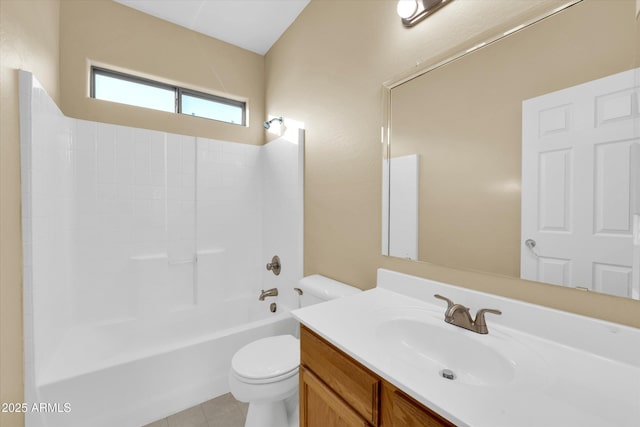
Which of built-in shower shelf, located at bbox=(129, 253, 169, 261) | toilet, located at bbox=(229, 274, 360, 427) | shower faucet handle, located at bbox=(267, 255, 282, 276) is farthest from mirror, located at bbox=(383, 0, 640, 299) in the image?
built-in shower shelf, located at bbox=(129, 253, 169, 261)

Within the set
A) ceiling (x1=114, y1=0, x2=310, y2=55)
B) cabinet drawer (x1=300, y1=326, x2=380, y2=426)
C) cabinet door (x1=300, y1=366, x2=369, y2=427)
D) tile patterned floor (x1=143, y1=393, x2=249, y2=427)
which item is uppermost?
ceiling (x1=114, y1=0, x2=310, y2=55)

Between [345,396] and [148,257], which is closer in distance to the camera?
[345,396]

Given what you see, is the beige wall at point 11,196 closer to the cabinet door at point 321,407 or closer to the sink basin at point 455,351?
the cabinet door at point 321,407

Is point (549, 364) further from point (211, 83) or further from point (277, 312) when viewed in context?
point (211, 83)

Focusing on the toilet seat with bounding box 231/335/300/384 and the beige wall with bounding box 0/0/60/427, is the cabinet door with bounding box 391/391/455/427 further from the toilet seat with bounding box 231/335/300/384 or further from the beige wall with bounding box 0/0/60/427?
the beige wall with bounding box 0/0/60/427

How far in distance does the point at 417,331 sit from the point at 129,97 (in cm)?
266

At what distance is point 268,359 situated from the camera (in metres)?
1.44

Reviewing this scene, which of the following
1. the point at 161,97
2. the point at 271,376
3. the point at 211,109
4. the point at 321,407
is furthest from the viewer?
the point at 211,109

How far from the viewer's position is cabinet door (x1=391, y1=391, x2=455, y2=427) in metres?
0.61

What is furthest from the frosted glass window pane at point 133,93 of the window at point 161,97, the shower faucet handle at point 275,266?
the shower faucet handle at point 275,266

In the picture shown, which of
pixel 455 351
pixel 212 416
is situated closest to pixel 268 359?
pixel 212 416

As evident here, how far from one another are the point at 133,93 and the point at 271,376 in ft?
7.87

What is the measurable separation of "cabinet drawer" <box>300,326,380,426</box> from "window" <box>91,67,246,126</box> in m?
2.26

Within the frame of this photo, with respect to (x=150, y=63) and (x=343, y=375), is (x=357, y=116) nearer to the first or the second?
(x=343, y=375)
